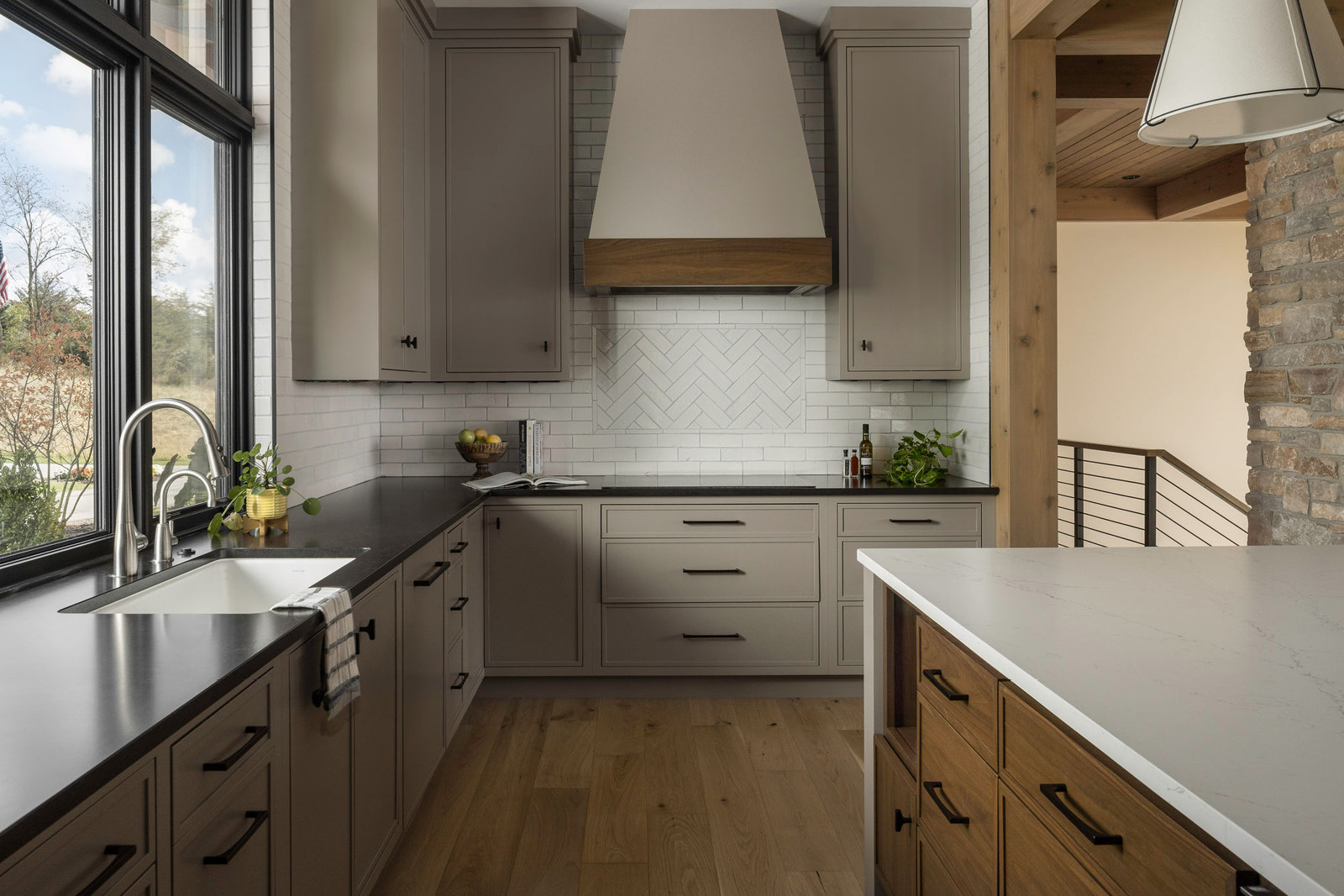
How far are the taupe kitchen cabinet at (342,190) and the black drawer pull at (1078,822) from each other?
2.64 meters

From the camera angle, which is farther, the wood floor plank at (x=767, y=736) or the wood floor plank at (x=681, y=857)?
the wood floor plank at (x=767, y=736)

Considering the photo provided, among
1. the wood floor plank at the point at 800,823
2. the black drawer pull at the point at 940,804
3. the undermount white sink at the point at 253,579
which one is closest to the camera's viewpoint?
the black drawer pull at the point at 940,804

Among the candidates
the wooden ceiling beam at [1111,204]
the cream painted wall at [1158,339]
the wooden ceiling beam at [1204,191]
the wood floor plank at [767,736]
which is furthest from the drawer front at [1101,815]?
the cream painted wall at [1158,339]

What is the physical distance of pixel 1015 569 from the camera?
70.7 inches

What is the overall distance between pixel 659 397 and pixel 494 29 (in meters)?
1.80

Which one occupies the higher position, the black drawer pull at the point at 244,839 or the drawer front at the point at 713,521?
the drawer front at the point at 713,521

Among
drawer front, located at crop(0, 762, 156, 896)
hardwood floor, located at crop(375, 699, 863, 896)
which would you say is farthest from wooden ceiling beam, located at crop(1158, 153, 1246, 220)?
drawer front, located at crop(0, 762, 156, 896)

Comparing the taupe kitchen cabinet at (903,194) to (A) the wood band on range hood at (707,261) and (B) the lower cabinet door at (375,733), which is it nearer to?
(A) the wood band on range hood at (707,261)

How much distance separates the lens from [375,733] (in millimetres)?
2062

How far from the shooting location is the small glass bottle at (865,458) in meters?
4.05

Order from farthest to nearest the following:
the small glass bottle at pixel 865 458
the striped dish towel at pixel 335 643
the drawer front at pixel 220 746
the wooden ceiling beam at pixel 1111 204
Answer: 1. the wooden ceiling beam at pixel 1111 204
2. the small glass bottle at pixel 865 458
3. the striped dish towel at pixel 335 643
4. the drawer front at pixel 220 746

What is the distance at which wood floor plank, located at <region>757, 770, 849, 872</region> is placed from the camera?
2.39 metres

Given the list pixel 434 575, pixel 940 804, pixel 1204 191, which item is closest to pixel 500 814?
pixel 434 575

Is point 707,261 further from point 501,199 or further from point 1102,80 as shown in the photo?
point 1102,80
